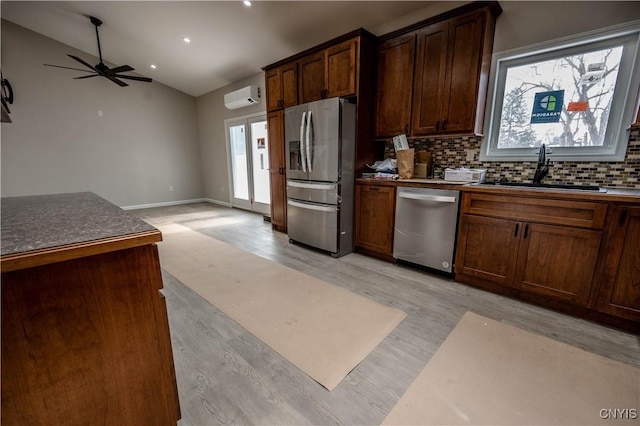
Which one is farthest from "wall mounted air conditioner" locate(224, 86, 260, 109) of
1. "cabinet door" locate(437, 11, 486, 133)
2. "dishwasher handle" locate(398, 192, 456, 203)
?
"dishwasher handle" locate(398, 192, 456, 203)

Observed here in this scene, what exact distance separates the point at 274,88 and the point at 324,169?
5.34 feet

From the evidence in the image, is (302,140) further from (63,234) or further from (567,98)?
(63,234)

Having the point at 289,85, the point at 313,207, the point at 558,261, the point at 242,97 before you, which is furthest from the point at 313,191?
the point at 242,97

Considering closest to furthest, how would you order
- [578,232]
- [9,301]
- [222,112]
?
1. [9,301]
2. [578,232]
3. [222,112]

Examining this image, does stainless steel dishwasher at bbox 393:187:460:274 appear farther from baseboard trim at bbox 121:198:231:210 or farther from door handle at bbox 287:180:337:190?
baseboard trim at bbox 121:198:231:210

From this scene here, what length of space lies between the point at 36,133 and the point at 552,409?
24.6ft

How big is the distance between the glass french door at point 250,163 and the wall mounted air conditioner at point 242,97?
11.8 inches

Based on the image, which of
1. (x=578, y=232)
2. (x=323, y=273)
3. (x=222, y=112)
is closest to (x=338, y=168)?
(x=323, y=273)

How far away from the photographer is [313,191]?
10.5 feet

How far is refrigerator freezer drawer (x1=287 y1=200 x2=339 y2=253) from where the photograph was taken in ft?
10.1

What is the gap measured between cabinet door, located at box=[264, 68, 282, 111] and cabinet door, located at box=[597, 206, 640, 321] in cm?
358

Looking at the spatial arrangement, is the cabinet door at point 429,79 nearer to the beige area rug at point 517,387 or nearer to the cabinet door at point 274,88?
the cabinet door at point 274,88

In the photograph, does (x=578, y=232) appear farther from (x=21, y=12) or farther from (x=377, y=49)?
(x=21, y=12)

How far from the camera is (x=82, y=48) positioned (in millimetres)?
5031
